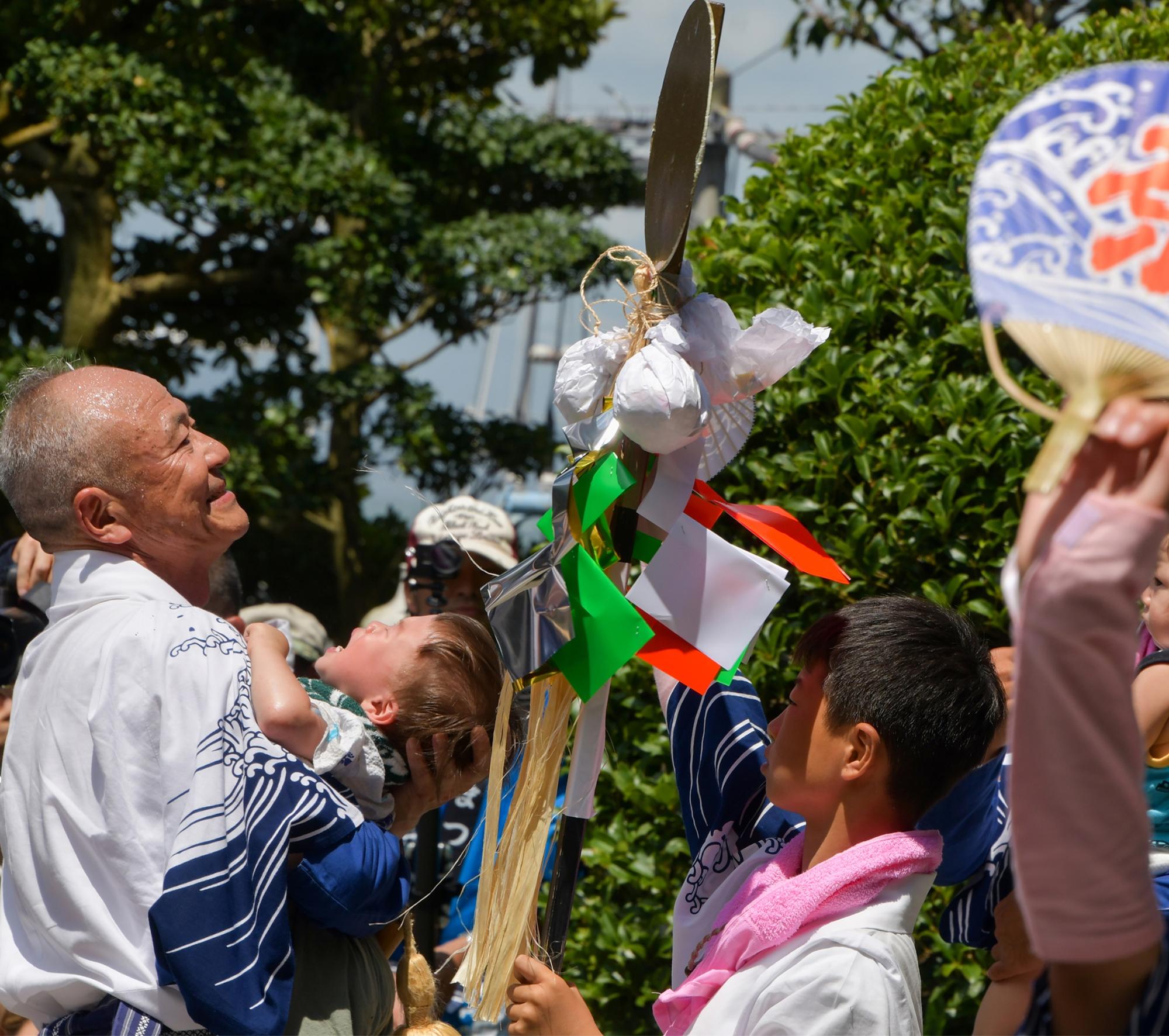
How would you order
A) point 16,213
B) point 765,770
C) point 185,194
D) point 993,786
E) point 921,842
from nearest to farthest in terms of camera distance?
point 921,842, point 765,770, point 993,786, point 185,194, point 16,213

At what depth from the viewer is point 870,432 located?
2539 millimetres

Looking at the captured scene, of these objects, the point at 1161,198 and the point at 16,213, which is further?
the point at 16,213

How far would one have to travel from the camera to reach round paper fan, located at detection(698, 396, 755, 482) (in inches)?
69.9

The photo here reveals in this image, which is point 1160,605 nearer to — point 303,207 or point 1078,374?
point 1078,374

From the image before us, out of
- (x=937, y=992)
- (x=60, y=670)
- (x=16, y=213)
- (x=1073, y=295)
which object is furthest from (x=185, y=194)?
(x=1073, y=295)

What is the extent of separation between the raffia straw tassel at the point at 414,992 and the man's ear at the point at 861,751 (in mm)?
965

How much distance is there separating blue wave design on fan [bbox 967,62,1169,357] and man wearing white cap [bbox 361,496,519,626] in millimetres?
2007

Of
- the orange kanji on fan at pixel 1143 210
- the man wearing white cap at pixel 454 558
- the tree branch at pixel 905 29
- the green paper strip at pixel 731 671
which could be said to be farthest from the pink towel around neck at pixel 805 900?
the tree branch at pixel 905 29

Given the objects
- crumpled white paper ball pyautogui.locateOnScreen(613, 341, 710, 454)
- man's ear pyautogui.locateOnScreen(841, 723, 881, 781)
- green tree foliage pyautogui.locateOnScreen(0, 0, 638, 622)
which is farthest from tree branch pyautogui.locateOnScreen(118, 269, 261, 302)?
man's ear pyautogui.locateOnScreen(841, 723, 881, 781)

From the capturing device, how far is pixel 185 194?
6445 millimetres

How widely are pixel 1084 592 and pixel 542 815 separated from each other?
102 cm

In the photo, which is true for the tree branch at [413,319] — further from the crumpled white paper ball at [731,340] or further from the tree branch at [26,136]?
the crumpled white paper ball at [731,340]

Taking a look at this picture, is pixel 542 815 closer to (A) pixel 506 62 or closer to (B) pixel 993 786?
(B) pixel 993 786

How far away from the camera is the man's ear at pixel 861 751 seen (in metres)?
1.57
